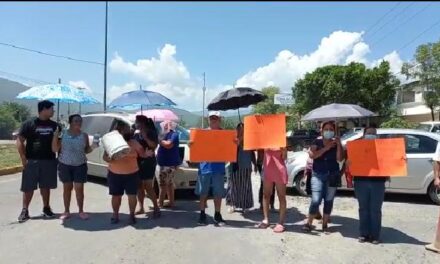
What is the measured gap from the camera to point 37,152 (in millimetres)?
7297

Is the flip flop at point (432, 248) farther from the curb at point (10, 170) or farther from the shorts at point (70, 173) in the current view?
the curb at point (10, 170)

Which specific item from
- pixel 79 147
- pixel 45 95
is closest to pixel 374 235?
pixel 79 147

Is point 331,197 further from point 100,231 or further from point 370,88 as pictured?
point 370,88

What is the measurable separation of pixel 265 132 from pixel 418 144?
169 inches

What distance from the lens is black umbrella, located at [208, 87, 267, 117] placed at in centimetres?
790

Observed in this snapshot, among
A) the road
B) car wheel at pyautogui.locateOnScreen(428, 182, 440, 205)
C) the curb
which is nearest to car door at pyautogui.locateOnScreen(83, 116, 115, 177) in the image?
the road

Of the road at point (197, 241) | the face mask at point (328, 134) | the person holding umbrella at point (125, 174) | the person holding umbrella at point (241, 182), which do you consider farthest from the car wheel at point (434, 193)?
the person holding umbrella at point (125, 174)

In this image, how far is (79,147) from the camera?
732cm

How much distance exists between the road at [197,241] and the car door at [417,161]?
1126 millimetres

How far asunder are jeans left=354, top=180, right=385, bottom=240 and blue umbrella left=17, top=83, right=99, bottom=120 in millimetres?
5687

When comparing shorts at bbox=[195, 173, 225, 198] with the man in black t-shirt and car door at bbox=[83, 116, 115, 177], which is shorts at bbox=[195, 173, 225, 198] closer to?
the man in black t-shirt

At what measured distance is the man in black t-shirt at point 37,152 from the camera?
7242 millimetres

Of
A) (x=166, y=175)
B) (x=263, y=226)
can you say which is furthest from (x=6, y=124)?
A: (x=263, y=226)

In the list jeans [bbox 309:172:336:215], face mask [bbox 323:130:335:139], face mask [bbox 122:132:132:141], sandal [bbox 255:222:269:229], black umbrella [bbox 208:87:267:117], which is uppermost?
black umbrella [bbox 208:87:267:117]
